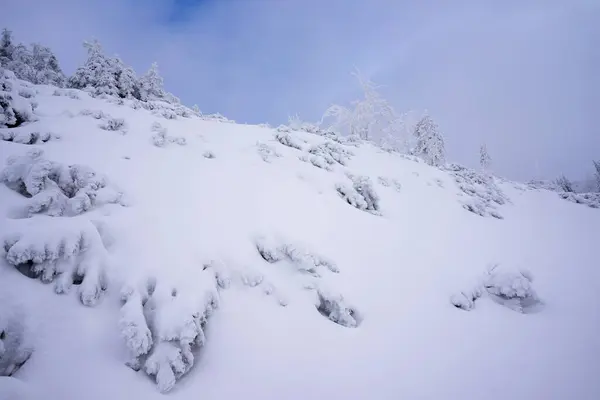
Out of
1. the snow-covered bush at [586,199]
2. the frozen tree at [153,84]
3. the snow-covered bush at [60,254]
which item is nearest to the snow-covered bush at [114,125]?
the snow-covered bush at [60,254]

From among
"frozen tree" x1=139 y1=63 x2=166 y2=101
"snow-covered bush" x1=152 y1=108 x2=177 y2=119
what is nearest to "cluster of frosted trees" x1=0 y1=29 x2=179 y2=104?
"frozen tree" x1=139 y1=63 x2=166 y2=101

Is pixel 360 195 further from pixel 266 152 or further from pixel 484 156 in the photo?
pixel 484 156

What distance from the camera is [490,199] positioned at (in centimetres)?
1697

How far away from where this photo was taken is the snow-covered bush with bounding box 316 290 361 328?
5.38m

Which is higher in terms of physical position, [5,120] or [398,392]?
[5,120]

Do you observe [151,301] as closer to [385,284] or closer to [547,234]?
[385,284]

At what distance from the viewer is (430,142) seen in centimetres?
2936

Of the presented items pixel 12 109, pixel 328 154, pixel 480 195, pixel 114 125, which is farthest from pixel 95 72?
pixel 480 195

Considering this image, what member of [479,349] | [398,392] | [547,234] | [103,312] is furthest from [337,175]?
[547,234]

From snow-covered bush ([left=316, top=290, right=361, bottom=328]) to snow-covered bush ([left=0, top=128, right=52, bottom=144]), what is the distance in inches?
315

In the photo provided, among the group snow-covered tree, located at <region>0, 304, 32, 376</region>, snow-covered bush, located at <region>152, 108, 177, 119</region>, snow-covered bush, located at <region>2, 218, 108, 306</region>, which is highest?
snow-covered bush, located at <region>152, 108, 177, 119</region>

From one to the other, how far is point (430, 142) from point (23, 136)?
30454mm

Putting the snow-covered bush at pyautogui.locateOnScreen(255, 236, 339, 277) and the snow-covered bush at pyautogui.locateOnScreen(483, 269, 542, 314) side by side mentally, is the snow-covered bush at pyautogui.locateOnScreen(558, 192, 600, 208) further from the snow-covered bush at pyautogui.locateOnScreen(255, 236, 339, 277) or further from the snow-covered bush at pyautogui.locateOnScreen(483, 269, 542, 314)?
the snow-covered bush at pyautogui.locateOnScreen(255, 236, 339, 277)

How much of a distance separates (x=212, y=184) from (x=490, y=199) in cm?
1651
